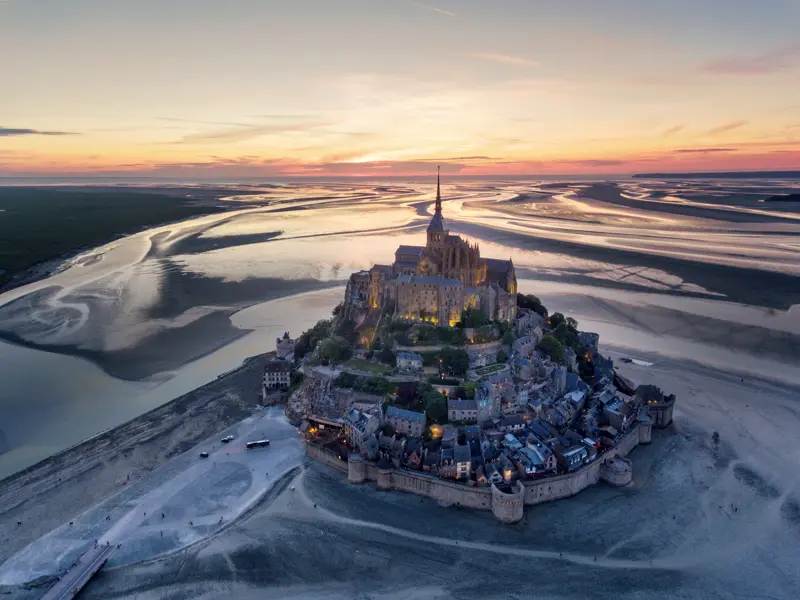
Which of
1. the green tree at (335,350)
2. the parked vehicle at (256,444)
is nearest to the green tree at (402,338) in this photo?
the green tree at (335,350)

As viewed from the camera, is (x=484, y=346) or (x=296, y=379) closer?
(x=484, y=346)

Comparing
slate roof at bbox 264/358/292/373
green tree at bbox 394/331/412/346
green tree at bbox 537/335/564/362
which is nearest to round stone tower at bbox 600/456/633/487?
green tree at bbox 537/335/564/362

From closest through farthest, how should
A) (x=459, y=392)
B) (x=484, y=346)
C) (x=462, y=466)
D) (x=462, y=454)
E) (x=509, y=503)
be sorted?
(x=509, y=503) → (x=462, y=466) → (x=462, y=454) → (x=459, y=392) → (x=484, y=346)

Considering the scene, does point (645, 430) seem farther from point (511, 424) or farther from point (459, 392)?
point (459, 392)

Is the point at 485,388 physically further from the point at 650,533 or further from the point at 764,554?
the point at 764,554

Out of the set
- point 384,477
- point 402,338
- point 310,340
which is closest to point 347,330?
point 310,340
